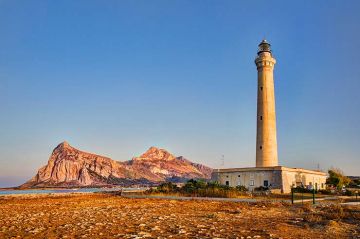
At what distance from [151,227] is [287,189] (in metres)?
39.2

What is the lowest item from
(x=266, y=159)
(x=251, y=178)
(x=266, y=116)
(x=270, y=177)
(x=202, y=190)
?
(x=202, y=190)

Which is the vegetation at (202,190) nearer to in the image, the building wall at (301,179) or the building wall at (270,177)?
the building wall at (270,177)

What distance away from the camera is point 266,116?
2127 inches

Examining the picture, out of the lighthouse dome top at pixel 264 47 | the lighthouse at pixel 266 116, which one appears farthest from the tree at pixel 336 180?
the lighthouse dome top at pixel 264 47

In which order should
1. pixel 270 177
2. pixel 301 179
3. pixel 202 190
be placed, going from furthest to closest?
pixel 301 179 < pixel 270 177 < pixel 202 190

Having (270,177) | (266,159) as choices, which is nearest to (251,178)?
(270,177)

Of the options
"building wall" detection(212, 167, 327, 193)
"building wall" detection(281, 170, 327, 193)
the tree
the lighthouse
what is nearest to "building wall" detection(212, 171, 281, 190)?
"building wall" detection(212, 167, 327, 193)

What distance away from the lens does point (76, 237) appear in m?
9.70

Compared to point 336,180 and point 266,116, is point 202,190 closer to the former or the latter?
point 266,116

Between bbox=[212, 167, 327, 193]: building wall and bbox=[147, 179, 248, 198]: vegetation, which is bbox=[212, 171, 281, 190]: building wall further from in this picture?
bbox=[147, 179, 248, 198]: vegetation

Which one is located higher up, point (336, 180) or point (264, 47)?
point (264, 47)

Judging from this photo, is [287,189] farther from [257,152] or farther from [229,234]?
[229,234]

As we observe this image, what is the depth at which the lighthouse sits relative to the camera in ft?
176

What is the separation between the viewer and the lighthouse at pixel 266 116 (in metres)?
53.5
